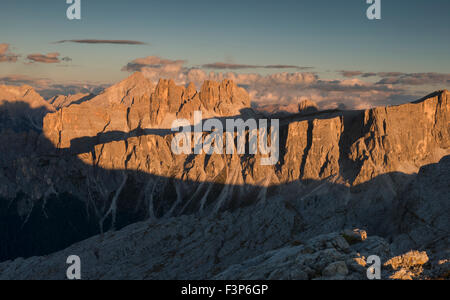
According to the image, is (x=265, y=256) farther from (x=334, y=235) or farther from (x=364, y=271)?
(x=364, y=271)

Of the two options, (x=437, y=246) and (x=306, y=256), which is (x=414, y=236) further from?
(x=306, y=256)
